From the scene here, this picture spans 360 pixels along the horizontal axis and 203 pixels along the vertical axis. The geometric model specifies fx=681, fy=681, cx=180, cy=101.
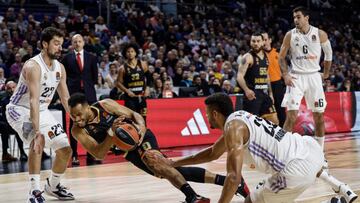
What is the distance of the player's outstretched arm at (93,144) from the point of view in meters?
6.66

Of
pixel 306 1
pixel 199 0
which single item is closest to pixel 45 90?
pixel 199 0

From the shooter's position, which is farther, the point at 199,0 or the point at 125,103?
the point at 199,0

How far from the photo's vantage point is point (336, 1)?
2862cm

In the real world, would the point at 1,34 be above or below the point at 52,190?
above

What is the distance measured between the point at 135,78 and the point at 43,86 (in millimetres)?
4799

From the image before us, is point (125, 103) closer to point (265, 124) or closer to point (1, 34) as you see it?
point (1, 34)

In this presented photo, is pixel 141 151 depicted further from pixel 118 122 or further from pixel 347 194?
pixel 347 194

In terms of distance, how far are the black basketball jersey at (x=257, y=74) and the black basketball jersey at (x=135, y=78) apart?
1898 millimetres

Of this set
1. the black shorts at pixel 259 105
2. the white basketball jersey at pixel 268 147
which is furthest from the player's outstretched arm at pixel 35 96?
the black shorts at pixel 259 105

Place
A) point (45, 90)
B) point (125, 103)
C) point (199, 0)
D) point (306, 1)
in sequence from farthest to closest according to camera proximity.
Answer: point (306, 1)
point (199, 0)
point (125, 103)
point (45, 90)

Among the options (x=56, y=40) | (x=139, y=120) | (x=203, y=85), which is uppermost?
(x=56, y=40)

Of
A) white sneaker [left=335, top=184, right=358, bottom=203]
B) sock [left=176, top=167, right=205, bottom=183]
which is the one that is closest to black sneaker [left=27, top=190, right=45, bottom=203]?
sock [left=176, top=167, right=205, bottom=183]

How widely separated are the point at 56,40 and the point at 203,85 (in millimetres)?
8762

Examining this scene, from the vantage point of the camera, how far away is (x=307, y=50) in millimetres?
9359
